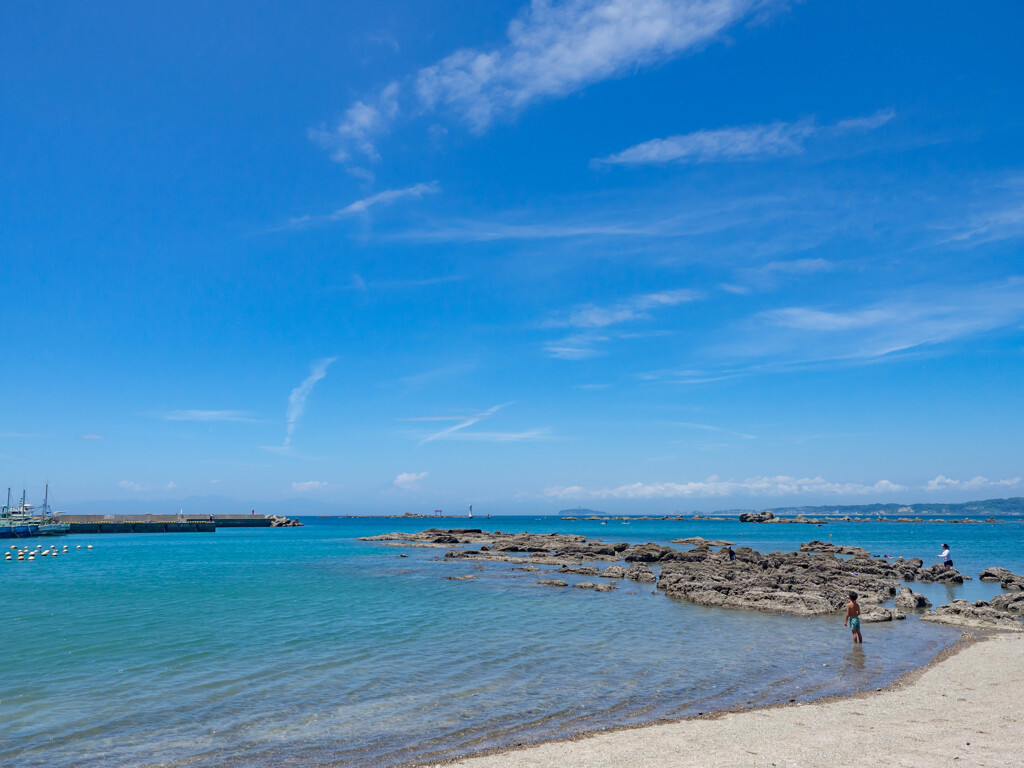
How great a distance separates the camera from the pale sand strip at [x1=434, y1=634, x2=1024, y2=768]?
11.6m

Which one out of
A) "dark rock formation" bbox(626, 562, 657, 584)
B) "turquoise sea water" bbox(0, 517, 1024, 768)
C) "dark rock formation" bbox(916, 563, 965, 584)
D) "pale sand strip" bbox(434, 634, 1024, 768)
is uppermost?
"pale sand strip" bbox(434, 634, 1024, 768)

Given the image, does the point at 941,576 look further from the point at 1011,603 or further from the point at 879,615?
the point at 879,615

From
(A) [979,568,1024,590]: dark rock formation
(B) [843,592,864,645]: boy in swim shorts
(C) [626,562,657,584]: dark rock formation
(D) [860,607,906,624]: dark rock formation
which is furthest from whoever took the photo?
(C) [626,562,657,584]: dark rock formation

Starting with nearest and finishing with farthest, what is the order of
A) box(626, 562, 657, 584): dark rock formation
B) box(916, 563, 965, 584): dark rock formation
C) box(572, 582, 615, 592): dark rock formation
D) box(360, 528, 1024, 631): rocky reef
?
box(360, 528, 1024, 631): rocky reef, box(572, 582, 615, 592): dark rock formation, box(916, 563, 965, 584): dark rock formation, box(626, 562, 657, 584): dark rock formation

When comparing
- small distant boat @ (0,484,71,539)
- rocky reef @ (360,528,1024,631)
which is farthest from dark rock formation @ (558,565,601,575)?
small distant boat @ (0,484,71,539)

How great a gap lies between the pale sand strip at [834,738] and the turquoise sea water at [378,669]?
1336mm

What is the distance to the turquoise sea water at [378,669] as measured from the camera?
45.6 feet

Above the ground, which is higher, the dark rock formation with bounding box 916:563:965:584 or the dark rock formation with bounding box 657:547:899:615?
the dark rock formation with bounding box 657:547:899:615

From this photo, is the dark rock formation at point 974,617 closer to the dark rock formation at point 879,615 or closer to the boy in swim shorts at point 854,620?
the dark rock formation at point 879,615

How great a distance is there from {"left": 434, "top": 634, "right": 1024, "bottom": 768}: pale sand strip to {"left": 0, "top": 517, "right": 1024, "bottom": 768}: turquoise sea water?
1.34m

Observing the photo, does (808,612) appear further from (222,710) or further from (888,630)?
(222,710)

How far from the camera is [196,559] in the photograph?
7356cm

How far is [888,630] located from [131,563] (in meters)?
69.0

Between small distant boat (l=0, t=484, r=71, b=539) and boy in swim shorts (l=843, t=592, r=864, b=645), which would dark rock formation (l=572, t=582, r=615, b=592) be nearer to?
boy in swim shorts (l=843, t=592, r=864, b=645)
